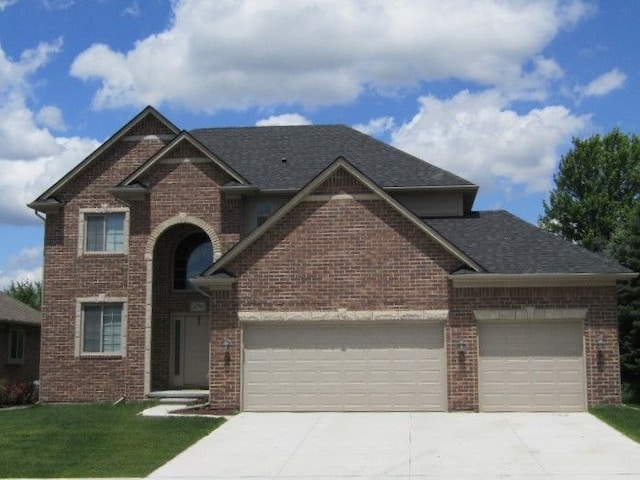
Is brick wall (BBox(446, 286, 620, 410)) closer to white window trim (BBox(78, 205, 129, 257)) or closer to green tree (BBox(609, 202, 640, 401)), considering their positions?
green tree (BBox(609, 202, 640, 401))

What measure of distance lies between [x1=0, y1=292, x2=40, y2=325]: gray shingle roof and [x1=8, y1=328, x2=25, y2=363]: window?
0.58 meters

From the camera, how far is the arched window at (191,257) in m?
25.1

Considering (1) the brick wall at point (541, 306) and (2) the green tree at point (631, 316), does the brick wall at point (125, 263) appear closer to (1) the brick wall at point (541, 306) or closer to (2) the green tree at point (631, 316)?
(1) the brick wall at point (541, 306)

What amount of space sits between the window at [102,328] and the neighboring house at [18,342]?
8313 mm

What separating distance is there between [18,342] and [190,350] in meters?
12.8

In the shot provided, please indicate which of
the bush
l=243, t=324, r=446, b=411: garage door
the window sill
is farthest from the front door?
the bush

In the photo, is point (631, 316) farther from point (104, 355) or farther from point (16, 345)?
point (16, 345)

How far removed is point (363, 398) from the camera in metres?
19.9

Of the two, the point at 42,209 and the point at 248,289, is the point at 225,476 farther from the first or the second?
the point at 42,209

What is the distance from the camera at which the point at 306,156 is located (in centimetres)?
2652

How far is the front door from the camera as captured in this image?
24297mm

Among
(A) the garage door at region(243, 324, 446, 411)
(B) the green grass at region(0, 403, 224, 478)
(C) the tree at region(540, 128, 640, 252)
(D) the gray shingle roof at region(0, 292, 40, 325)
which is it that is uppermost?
(C) the tree at region(540, 128, 640, 252)

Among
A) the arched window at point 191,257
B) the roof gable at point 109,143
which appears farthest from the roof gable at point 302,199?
the roof gable at point 109,143

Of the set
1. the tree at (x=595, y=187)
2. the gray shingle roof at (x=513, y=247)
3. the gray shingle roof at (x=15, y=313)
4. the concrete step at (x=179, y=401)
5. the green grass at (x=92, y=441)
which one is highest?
the tree at (x=595, y=187)
